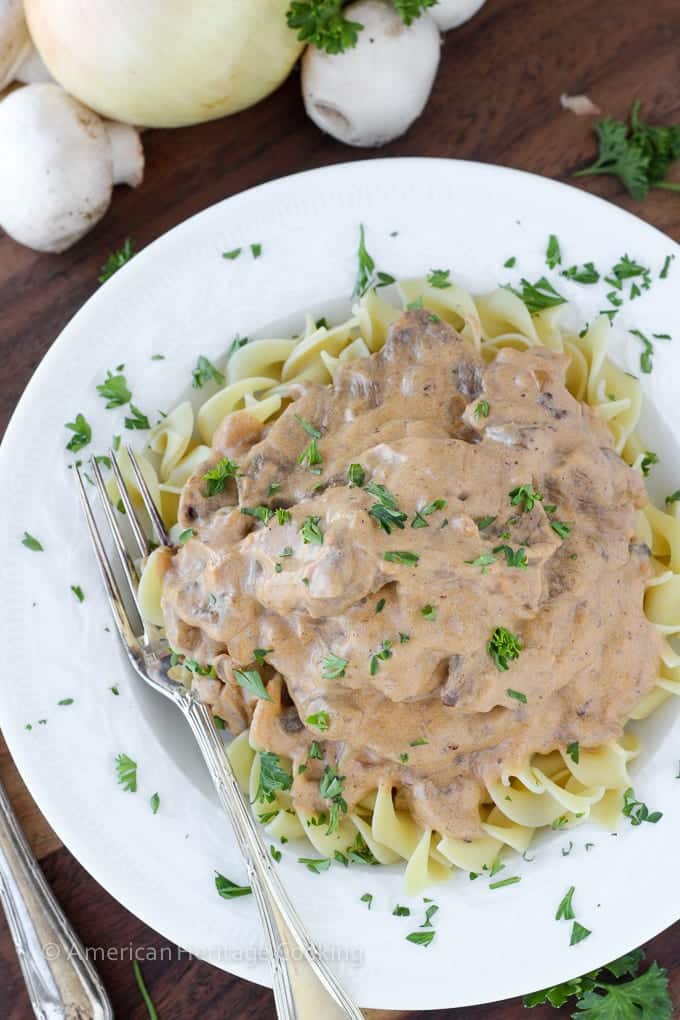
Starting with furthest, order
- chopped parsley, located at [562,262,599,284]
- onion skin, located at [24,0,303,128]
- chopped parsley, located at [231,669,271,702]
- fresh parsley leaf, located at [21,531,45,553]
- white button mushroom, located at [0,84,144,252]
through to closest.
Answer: white button mushroom, located at [0,84,144,252], chopped parsley, located at [562,262,599,284], onion skin, located at [24,0,303,128], fresh parsley leaf, located at [21,531,45,553], chopped parsley, located at [231,669,271,702]

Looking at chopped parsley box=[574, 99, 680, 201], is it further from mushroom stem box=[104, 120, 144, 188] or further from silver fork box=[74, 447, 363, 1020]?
silver fork box=[74, 447, 363, 1020]

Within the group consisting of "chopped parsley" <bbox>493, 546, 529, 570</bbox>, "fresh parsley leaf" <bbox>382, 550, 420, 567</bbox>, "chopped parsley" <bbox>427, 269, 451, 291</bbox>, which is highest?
"chopped parsley" <bbox>427, 269, 451, 291</bbox>

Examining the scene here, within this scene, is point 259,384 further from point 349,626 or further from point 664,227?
point 664,227

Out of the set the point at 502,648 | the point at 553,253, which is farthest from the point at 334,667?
the point at 553,253

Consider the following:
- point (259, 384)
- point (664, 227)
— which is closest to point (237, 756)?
point (259, 384)

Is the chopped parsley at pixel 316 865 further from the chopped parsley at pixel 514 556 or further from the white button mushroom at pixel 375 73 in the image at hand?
the white button mushroom at pixel 375 73

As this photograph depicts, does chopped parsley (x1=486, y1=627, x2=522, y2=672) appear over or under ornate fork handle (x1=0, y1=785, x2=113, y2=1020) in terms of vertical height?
over

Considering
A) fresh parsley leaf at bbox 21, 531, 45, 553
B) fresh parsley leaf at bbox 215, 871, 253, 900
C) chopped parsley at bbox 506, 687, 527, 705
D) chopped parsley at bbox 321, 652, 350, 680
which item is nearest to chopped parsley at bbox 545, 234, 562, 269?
chopped parsley at bbox 506, 687, 527, 705
